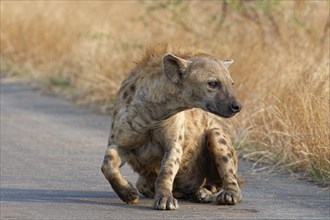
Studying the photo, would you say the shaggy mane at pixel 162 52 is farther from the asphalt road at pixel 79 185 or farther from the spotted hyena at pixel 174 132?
the asphalt road at pixel 79 185

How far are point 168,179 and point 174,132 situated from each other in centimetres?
41

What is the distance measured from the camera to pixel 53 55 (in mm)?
18750

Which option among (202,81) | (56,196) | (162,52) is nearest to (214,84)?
(202,81)

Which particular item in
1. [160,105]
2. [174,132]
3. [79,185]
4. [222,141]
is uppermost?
[160,105]

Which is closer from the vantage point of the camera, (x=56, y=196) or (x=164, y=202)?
(x=164, y=202)

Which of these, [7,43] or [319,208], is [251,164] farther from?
[7,43]

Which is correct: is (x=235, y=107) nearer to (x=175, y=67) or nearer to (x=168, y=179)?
(x=175, y=67)

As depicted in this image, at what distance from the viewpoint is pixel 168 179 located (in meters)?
8.40

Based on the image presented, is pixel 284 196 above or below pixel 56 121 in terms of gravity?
above

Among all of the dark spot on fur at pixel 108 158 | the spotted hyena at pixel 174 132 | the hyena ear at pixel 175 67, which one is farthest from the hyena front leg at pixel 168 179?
the hyena ear at pixel 175 67

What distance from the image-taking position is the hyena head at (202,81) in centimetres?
827

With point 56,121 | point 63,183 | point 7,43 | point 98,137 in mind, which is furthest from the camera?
point 7,43

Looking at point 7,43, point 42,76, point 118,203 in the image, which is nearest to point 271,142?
point 118,203

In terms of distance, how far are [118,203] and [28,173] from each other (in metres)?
1.90
